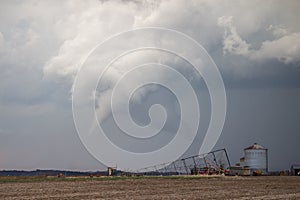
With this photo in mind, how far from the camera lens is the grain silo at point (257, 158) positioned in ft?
352

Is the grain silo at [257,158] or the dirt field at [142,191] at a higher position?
the grain silo at [257,158]

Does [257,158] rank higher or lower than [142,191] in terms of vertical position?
higher

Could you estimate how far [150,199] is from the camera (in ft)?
104

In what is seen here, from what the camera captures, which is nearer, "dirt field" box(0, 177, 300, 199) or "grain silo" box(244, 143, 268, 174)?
"dirt field" box(0, 177, 300, 199)

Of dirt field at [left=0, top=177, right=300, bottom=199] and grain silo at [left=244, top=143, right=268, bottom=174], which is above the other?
grain silo at [left=244, top=143, right=268, bottom=174]

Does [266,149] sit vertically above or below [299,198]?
above

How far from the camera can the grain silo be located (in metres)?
107

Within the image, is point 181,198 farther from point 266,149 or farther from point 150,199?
point 266,149

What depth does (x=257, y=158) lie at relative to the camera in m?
108

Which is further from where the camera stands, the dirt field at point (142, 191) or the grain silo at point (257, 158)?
the grain silo at point (257, 158)

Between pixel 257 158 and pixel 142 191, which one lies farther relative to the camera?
pixel 257 158

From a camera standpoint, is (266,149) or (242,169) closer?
(242,169)

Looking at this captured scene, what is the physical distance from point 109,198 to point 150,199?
263 centimetres

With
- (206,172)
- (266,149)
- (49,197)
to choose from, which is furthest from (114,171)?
(49,197)
